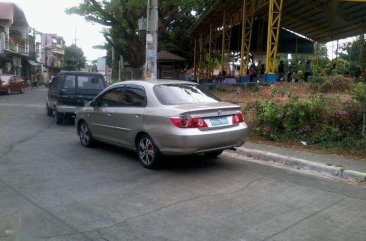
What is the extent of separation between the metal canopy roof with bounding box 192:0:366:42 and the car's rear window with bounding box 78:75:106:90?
10.6m

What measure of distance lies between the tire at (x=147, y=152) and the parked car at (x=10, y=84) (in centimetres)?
2638

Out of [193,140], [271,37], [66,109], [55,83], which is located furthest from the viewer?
[271,37]

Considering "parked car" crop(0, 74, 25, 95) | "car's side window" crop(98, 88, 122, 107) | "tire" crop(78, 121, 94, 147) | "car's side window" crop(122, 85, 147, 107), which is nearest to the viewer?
"car's side window" crop(122, 85, 147, 107)

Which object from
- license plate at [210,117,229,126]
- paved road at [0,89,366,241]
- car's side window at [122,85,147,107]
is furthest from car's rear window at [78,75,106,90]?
license plate at [210,117,229,126]

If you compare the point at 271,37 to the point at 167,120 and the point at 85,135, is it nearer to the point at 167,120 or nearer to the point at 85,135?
the point at 85,135

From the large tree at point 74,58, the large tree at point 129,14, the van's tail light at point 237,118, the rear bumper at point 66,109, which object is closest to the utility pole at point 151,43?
the rear bumper at point 66,109

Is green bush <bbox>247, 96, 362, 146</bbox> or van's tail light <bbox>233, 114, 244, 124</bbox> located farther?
green bush <bbox>247, 96, 362, 146</bbox>

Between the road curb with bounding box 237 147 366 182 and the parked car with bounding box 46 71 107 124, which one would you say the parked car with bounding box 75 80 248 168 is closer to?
the road curb with bounding box 237 147 366 182

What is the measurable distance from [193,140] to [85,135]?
3.82 meters

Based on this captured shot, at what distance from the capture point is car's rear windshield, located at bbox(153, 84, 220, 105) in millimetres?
7820

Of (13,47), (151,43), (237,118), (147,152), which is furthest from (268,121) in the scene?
(13,47)

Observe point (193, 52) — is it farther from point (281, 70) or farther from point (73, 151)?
point (73, 151)

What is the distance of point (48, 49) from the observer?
83.6m

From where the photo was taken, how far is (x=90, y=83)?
14.7 m
